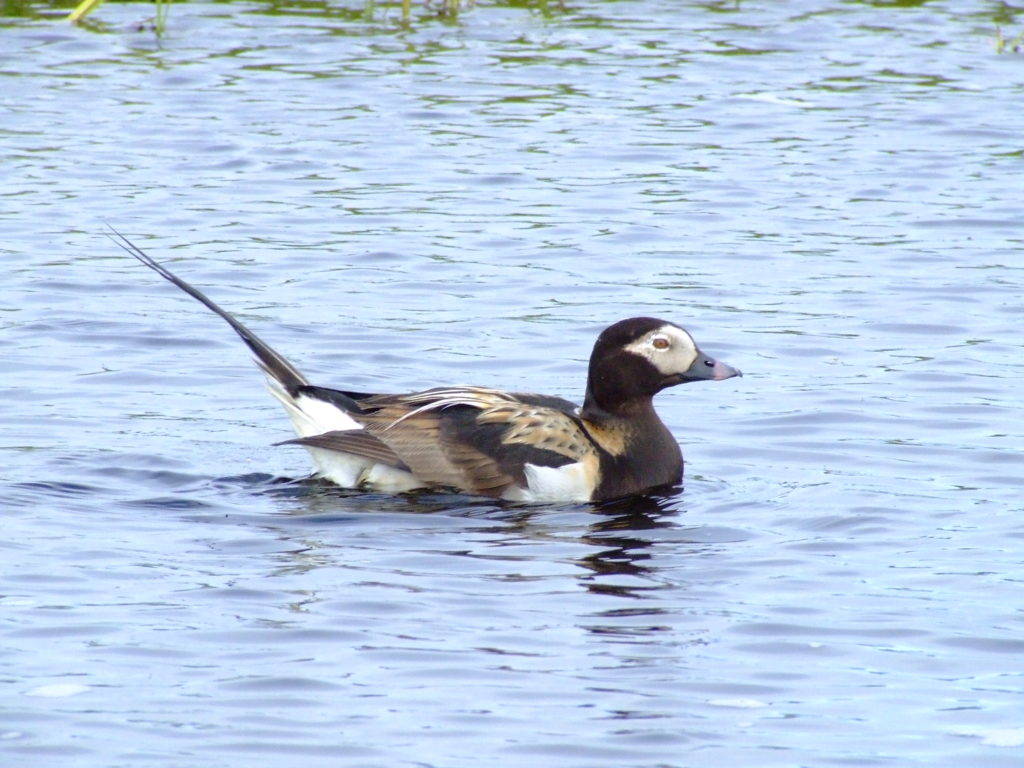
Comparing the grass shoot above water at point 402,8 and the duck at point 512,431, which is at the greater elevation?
the grass shoot above water at point 402,8

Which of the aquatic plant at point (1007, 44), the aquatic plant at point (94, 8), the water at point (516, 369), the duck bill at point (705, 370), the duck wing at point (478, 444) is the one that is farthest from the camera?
the aquatic plant at point (1007, 44)

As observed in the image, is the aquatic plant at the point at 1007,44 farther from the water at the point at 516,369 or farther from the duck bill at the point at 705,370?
the duck bill at the point at 705,370

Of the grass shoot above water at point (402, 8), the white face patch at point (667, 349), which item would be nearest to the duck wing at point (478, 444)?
the white face patch at point (667, 349)

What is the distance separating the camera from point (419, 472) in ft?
30.5

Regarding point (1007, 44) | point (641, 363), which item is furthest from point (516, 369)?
point (1007, 44)

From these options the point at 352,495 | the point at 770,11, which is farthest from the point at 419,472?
the point at 770,11

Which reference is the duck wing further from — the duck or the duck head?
the duck head

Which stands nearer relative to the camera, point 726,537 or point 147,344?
point 726,537

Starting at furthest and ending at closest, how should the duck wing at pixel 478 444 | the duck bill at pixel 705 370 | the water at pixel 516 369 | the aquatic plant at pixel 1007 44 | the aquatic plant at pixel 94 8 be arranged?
the aquatic plant at pixel 1007 44, the aquatic plant at pixel 94 8, the duck bill at pixel 705 370, the duck wing at pixel 478 444, the water at pixel 516 369

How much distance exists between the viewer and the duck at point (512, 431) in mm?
9258

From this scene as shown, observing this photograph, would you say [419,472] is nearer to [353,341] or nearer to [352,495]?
[352,495]

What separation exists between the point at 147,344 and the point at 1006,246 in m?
5.69

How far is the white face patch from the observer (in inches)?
382

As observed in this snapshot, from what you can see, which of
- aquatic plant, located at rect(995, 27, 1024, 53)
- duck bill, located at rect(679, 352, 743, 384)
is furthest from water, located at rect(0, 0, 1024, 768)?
duck bill, located at rect(679, 352, 743, 384)
